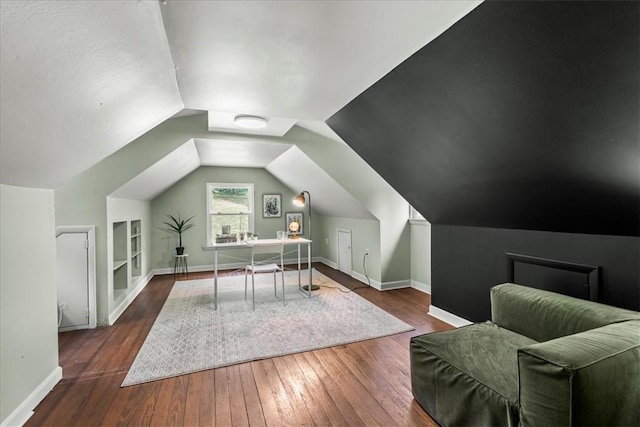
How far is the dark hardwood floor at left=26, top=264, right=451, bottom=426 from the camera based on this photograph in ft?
5.77

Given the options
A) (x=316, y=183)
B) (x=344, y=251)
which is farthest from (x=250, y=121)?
(x=344, y=251)

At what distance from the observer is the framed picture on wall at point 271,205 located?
20.5 feet

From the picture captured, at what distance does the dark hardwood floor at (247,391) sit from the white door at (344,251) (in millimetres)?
2600

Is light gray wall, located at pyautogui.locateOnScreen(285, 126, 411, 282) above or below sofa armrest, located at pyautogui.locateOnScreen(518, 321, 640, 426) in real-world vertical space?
above

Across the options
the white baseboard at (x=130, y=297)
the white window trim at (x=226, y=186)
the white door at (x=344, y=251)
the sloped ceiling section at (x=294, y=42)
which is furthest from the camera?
the white window trim at (x=226, y=186)

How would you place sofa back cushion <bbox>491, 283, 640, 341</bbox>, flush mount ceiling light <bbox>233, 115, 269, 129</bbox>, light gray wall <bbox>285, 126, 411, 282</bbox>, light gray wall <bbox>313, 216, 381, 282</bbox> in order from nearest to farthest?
1. sofa back cushion <bbox>491, 283, 640, 341</bbox>
2. flush mount ceiling light <bbox>233, 115, 269, 129</bbox>
3. light gray wall <bbox>285, 126, 411, 282</bbox>
4. light gray wall <bbox>313, 216, 381, 282</bbox>

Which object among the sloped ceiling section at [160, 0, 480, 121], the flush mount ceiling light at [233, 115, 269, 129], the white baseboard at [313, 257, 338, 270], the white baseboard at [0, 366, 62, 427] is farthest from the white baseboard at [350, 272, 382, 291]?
the white baseboard at [0, 366, 62, 427]

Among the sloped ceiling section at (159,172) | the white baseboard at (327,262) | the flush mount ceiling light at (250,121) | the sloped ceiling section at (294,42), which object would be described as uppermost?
the flush mount ceiling light at (250,121)

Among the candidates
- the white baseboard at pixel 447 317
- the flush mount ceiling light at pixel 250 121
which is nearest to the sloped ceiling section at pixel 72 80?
the flush mount ceiling light at pixel 250 121

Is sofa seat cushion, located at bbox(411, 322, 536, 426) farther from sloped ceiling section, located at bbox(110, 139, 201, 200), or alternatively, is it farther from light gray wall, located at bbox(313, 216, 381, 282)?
sloped ceiling section, located at bbox(110, 139, 201, 200)

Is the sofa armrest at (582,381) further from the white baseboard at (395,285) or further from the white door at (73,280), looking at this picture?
the white door at (73,280)

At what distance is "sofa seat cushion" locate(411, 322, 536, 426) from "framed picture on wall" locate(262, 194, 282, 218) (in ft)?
15.6

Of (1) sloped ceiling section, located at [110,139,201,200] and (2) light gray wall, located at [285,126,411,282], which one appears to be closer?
(1) sloped ceiling section, located at [110,139,201,200]

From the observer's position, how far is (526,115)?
1.46 metres
